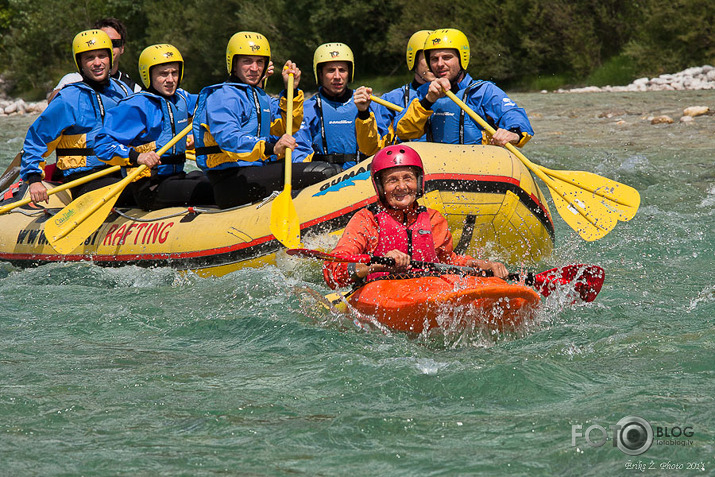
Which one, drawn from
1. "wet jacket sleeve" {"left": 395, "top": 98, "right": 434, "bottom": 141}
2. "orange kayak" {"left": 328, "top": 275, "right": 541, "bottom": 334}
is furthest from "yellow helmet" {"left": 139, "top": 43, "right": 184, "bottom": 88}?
"orange kayak" {"left": 328, "top": 275, "right": 541, "bottom": 334}

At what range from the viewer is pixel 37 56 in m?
37.7

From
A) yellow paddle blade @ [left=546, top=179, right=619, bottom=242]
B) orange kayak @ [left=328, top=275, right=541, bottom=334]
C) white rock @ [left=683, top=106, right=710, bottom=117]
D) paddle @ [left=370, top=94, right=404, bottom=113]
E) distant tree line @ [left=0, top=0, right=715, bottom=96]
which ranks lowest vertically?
orange kayak @ [left=328, top=275, right=541, bottom=334]

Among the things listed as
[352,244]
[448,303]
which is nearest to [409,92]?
[352,244]

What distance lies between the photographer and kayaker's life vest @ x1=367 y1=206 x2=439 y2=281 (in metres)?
5.06

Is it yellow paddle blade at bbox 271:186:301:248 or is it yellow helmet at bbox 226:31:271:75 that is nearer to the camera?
yellow paddle blade at bbox 271:186:301:248

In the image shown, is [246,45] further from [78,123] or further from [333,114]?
[78,123]

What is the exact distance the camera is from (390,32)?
28.4 metres

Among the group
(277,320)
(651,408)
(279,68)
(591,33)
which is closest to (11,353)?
(277,320)

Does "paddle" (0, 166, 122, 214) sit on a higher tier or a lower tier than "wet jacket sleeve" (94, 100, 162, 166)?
lower

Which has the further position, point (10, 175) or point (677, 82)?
point (677, 82)

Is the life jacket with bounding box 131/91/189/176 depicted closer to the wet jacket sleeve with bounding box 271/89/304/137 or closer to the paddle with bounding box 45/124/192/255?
the paddle with bounding box 45/124/192/255

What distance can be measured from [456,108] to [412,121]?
1.25 ft

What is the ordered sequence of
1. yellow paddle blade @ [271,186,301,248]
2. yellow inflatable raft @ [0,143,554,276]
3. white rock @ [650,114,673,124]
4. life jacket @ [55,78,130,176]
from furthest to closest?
white rock @ [650,114,673,124]
life jacket @ [55,78,130,176]
yellow inflatable raft @ [0,143,554,276]
yellow paddle blade @ [271,186,301,248]

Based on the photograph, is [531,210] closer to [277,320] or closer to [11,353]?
[277,320]
